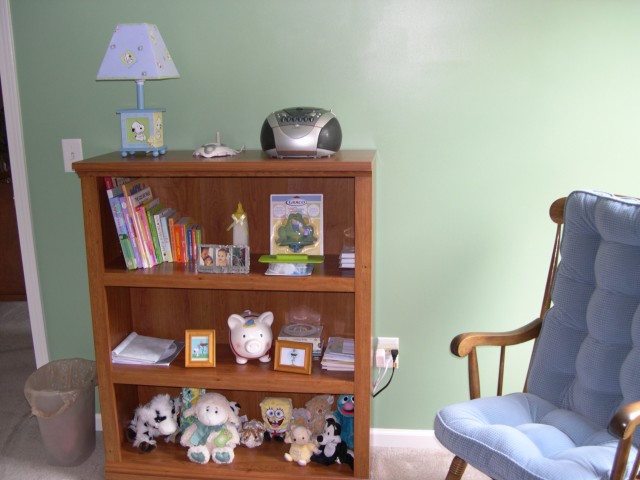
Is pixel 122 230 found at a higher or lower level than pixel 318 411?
higher

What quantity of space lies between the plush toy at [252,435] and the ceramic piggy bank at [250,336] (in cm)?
28

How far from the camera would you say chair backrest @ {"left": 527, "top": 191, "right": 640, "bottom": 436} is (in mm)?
1662

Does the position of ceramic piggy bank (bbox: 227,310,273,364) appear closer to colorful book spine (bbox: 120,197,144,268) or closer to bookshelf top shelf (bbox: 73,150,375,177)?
colorful book spine (bbox: 120,197,144,268)

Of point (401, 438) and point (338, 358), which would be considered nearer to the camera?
point (338, 358)

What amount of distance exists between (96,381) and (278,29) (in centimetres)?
136

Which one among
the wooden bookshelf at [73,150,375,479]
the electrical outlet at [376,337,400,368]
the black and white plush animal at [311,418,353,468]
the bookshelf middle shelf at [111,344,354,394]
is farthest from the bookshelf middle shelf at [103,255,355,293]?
the black and white plush animal at [311,418,353,468]

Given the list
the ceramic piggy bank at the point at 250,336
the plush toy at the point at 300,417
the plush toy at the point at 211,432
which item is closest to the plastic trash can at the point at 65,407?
the plush toy at the point at 211,432

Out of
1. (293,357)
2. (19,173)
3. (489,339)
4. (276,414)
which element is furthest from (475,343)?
(19,173)

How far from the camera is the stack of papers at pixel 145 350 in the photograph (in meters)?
2.09

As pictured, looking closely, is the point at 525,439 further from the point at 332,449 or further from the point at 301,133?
the point at 301,133

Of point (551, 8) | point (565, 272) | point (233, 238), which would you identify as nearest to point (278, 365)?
point (233, 238)

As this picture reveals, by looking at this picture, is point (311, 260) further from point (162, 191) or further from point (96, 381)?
point (96, 381)

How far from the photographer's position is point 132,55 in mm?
1941

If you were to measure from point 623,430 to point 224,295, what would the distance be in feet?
4.43
